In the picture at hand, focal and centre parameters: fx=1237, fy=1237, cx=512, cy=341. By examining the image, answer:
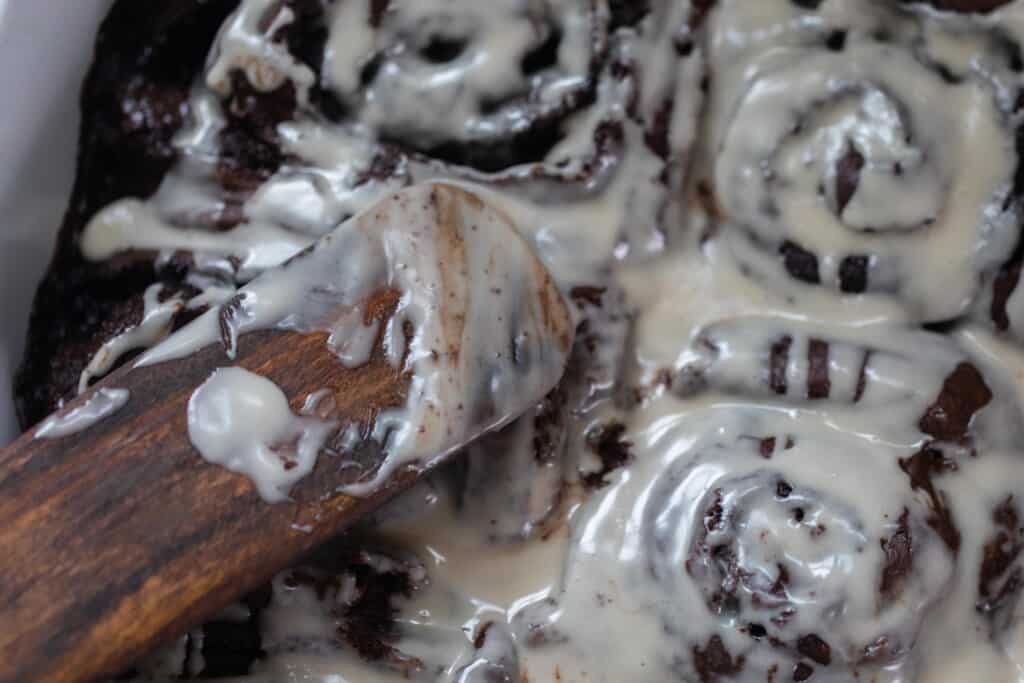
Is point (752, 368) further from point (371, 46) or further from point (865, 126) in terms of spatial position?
point (371, 46)

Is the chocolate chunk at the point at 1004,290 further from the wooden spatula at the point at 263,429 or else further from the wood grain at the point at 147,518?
the wood grain at the point at 147,518

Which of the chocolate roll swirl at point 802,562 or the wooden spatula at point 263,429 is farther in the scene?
the chocolate roll swirl at point 802,562

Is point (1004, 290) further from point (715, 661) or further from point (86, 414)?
point (86, 414)

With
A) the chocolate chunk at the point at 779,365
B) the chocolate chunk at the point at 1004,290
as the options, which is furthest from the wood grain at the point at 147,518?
the chocolate chunk at the point at 1004,290

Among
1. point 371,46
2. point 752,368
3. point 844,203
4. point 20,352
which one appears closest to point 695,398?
point 752,368

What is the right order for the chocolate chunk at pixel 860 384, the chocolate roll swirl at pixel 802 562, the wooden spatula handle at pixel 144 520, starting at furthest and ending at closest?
the chocolate chunk at pixel 860 384 < the chocolate roll swirl at pixel 802 562 < the wooden spatula handle at pixel 144 520

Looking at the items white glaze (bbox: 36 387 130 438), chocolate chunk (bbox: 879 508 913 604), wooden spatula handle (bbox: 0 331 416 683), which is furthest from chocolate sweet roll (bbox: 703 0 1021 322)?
white glaze (bbox: 36 387 130 438)
